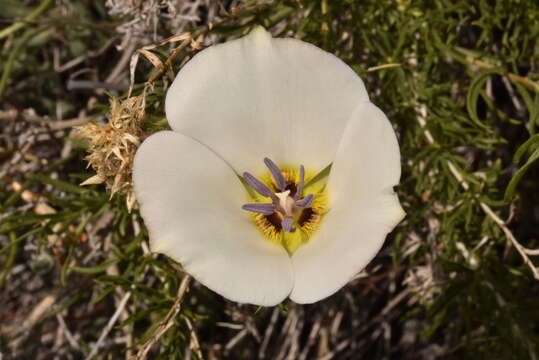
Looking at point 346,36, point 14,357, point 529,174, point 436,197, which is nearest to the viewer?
Answer: point 436,197

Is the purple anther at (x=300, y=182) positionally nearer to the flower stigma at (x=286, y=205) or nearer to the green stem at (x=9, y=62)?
the flower stigma at (x=286, y=205)

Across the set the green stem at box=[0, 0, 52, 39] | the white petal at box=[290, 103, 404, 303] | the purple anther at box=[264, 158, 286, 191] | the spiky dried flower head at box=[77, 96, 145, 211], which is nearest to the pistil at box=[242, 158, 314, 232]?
the purple anther at box=[264, 158, 286, 191]

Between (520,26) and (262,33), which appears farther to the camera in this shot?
(520,26)

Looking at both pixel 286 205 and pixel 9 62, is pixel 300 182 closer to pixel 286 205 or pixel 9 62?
pixel 286 205

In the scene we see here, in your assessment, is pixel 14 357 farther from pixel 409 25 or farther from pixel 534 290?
pixel 534 290

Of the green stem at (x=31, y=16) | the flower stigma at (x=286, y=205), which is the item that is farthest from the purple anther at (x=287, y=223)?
the green stem at (x=31, y=16)

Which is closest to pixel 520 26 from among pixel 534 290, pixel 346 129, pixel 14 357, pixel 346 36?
pixel 346 36
